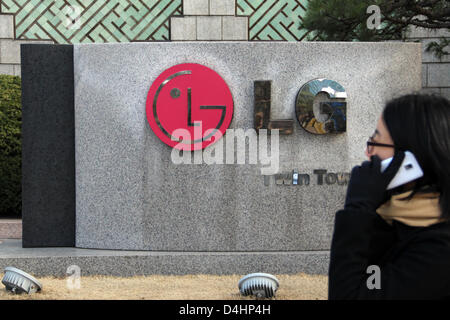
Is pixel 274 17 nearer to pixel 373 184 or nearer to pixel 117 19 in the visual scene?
pixel 117 19

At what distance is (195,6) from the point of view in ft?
31.3

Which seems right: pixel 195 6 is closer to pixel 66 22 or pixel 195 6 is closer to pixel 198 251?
pixel 66 22

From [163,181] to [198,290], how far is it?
4.00 feet

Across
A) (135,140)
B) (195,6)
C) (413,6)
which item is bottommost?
(135,140)

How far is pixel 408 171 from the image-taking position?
1.41 metres

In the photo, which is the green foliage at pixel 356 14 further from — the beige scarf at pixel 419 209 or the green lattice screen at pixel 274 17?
the beige scarf at pixel 419 209

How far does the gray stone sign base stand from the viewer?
16.8ft

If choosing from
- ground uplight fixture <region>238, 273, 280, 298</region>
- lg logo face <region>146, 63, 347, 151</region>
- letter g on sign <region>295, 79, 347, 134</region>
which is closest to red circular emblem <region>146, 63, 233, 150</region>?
lg logo face <region>146, 63, 347, 151</region>

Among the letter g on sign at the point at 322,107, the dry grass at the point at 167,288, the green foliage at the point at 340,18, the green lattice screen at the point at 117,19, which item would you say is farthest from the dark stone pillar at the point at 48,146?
the green lattice screen at the point at 117,19

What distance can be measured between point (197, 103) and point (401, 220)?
13.1 ft

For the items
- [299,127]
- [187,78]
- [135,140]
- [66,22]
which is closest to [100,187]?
[135,140]

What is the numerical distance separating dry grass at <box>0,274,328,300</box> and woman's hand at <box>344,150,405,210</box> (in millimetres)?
2974

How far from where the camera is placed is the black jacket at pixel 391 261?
4.46 ft

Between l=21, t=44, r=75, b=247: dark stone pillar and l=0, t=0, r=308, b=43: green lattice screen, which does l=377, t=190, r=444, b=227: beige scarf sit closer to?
l=21, t=44, r=75, b=247: dark stone pillar
